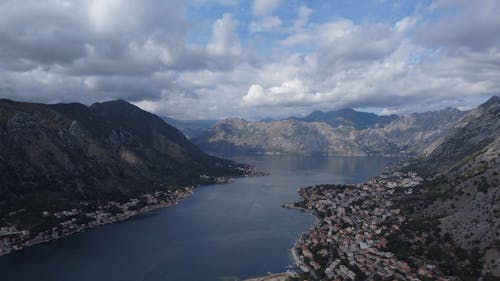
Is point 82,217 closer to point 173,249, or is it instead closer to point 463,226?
point 173,249

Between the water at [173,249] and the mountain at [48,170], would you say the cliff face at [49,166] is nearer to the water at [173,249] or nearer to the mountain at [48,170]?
the mountain at [48,170]

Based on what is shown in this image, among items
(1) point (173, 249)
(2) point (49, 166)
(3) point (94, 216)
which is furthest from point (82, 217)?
(2) point (49, 166)

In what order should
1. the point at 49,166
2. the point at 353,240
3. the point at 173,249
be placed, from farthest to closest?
1. the point at 49,166
2. the point at 173,249
3. the point at 353,240

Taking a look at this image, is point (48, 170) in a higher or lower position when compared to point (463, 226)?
higher

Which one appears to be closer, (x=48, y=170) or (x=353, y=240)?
(x=353, y=240)

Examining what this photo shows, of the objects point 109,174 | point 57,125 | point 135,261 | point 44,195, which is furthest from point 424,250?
point 57,125

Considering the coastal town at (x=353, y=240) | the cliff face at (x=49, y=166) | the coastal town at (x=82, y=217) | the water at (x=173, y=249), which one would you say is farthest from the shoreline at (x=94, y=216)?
the coastal town at (x=353, y=240)

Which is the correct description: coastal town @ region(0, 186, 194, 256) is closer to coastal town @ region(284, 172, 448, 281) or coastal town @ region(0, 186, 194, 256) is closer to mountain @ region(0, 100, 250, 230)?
mountain @ region(0, 100, 250, 230)
